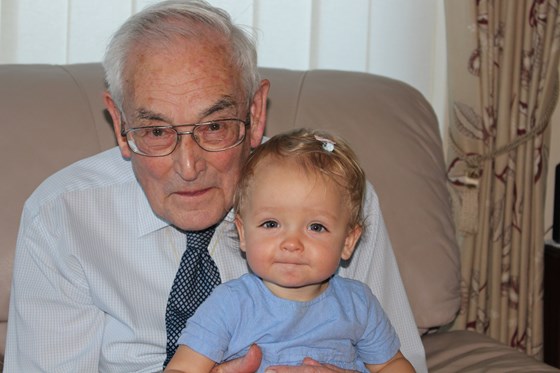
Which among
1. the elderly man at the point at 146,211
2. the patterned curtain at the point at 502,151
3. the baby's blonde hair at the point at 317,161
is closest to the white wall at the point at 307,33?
the patterned curtain at the point at 502,151

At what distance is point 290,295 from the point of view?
165 cm

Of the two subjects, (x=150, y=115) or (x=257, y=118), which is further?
(x=257, y=118)

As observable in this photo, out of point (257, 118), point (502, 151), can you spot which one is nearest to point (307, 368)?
point (257, 118)

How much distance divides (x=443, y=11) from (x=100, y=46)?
123cm

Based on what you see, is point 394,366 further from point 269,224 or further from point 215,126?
point 215,126

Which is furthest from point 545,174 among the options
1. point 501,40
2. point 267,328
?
point 267,328

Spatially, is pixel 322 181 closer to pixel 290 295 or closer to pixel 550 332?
pixel 290 295

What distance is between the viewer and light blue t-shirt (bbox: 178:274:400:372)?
1595 mm

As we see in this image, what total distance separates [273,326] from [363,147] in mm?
850

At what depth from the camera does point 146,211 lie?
189 cm

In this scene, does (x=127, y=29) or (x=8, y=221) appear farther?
(x=8, y=221)

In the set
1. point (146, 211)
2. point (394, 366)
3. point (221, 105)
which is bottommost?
point (394, 366)

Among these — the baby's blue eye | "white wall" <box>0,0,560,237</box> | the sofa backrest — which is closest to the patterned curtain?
"white wall" <box>0,0,560,237</box>

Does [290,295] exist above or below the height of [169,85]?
below
